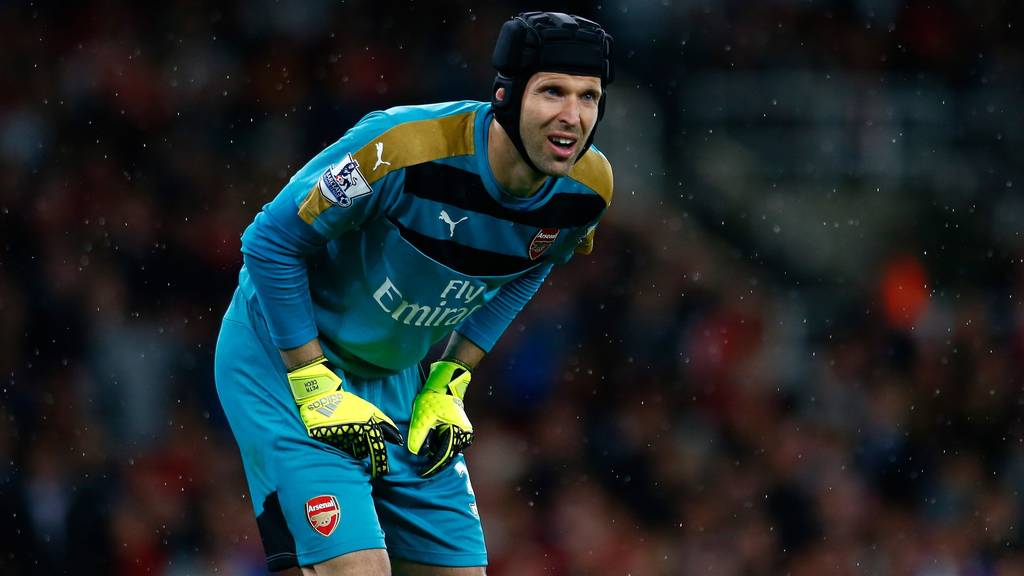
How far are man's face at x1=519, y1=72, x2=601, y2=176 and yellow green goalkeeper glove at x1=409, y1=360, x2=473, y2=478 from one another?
2.60 ft

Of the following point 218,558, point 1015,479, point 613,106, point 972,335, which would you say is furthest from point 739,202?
point 218,558

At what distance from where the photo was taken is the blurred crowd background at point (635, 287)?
25.3 ft

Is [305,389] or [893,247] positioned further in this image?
[893,247]

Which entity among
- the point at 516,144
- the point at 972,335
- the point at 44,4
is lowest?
the point at 972,335

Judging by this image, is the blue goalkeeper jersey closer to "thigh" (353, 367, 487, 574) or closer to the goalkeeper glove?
the goalkeeper glove


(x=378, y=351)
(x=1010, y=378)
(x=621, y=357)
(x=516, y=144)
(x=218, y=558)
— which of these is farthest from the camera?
(x=1010, y=378)

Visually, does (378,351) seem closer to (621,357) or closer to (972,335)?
(621,357)

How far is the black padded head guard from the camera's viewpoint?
3494mm

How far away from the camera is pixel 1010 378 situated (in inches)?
364

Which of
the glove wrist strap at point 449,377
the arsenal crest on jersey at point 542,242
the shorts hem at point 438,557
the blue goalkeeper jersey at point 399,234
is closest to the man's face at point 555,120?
the blue goalkeeper jersey at point 399,234

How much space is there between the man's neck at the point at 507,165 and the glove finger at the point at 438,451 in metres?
0.69

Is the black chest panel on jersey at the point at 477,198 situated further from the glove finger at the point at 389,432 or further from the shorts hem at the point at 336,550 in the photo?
the shorts hem at the point at 336,550

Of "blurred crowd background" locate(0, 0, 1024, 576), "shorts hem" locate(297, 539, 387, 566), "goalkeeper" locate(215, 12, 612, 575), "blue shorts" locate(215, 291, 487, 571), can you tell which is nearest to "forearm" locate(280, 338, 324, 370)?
"goalkeeper" locate(215, 12, 612, 575)

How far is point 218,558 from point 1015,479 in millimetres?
4743
